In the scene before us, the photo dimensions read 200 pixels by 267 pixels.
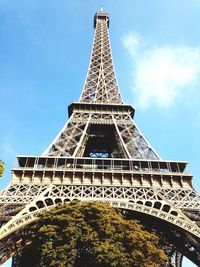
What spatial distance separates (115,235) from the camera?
14.5 m

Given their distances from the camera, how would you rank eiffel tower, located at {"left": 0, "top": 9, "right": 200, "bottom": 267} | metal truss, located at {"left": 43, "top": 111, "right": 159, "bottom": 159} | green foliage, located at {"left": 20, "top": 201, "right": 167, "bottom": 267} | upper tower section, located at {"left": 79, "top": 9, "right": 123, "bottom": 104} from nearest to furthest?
green foliage, located at {"left": 20, "top": 201, "right": 167, "bottom": 267}, eiffel tower, located at {"left": 0, "top": 9, "right": 200, "bottom": 267}, metal truss, located at {"left": 43, "top": 111, "right": 159, "bottom": 159}, upper tower section, located at {"left": 79, "top": 9, "right": 123, "bottom": 104}

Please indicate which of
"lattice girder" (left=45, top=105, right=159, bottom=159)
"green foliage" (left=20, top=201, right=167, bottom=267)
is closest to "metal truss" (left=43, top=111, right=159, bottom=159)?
"lattice girder" (left=45, top=105, right=159, bottom=159)

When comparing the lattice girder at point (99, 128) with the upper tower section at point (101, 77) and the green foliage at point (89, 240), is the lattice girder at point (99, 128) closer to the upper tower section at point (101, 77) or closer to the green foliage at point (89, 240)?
the upper tower section at point (101, 77)

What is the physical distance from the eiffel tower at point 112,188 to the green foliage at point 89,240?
2437mm

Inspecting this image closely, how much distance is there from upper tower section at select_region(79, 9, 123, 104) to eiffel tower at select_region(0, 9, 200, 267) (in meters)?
6.22

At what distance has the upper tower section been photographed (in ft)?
106

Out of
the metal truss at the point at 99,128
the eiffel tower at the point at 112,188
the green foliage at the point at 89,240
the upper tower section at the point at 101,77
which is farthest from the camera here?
the upper tower section at the point at 101,77

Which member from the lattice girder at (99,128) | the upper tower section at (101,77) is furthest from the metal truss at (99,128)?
the upper tower section at (101,77)

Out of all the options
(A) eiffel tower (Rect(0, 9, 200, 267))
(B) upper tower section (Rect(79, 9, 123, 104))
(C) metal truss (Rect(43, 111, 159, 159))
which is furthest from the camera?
(B) upper tower section (Rect(79, 9, 123, 104))

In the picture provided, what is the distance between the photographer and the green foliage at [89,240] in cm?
1346

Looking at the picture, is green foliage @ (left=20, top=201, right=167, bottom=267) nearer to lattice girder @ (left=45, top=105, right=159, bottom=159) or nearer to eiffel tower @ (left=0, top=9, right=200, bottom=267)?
eiffel tower @ (left=0, top=9, right=200, bottom=267)

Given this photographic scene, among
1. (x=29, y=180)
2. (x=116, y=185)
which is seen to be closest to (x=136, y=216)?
(x=116, y=185)

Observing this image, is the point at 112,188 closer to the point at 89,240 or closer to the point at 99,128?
the point at 89,240

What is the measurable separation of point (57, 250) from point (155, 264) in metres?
4.44
